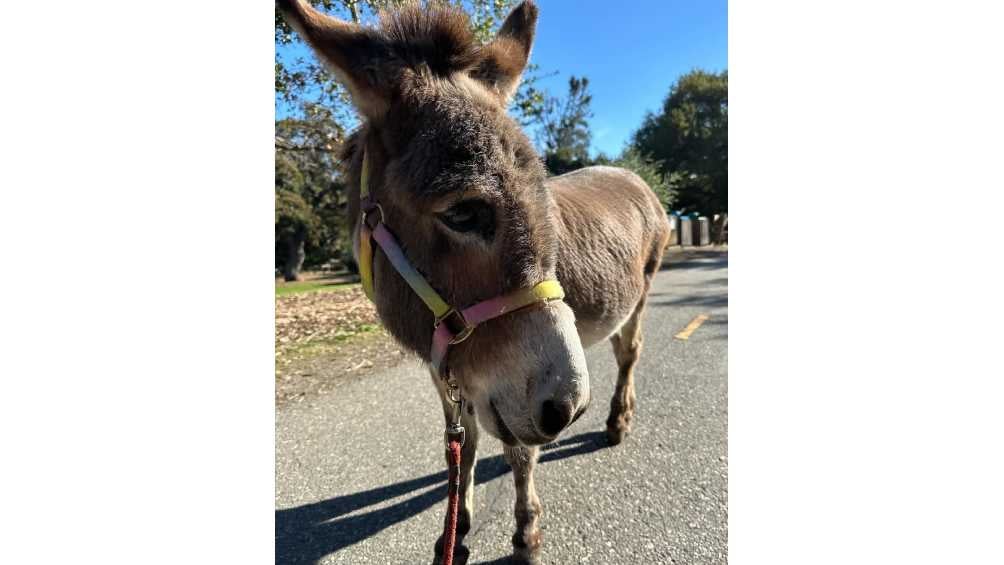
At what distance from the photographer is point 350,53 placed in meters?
1.52

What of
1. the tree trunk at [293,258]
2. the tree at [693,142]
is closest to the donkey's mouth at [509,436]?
the tree at [693,142]

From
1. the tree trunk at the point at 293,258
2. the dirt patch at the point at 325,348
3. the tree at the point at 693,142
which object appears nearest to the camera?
the dirt patch at the point at 325,348

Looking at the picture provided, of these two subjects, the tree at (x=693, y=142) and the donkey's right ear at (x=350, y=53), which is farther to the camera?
the tree at (x=693, y=142)

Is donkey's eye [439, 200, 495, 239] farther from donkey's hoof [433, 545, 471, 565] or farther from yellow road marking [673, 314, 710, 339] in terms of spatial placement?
yellow road marking [673, 314, 710, 339]

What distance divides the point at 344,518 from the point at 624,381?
228cm

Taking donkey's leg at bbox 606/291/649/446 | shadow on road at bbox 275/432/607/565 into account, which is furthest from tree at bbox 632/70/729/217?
shadow on road at bbox 275/432/607/565

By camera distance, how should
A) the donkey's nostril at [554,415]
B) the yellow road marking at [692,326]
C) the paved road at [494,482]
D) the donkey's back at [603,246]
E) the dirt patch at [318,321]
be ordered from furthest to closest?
the dirt patch at [318,321] → the yellow road marking at [692,326] → the donkey's back at [603,246] → the paved road at [494,482] → the donkey's nostril at [554,415]

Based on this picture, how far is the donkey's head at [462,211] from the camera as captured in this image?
130cm

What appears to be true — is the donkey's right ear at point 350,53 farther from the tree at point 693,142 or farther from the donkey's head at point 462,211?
the tree at point 693,142

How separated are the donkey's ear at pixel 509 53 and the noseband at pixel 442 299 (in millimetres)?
746

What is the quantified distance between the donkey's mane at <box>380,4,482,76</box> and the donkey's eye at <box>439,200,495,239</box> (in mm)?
646

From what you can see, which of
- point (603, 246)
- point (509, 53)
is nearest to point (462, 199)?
point (509, 53)

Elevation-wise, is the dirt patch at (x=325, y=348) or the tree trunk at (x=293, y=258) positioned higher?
the tree trunk at (x=293, y=258)

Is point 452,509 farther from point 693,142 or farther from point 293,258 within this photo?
point 293,258
